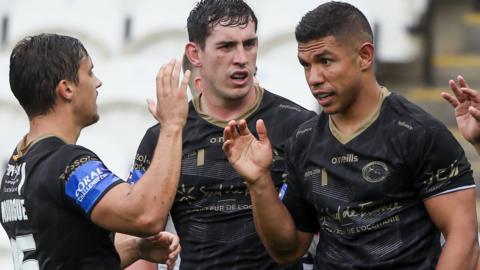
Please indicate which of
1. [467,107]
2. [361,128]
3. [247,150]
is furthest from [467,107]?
[247,150]

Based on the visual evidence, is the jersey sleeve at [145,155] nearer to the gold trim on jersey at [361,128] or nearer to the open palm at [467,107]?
the gold trim on jersey at [361,128]

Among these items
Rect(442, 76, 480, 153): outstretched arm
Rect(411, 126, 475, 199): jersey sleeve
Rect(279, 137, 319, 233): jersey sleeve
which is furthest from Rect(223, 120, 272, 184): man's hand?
Rect(442, 76, 480, 153): outstretched arm

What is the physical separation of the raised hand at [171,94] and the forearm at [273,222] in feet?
1.45

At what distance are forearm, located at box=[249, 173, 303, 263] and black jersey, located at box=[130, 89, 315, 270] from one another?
0.84 ft

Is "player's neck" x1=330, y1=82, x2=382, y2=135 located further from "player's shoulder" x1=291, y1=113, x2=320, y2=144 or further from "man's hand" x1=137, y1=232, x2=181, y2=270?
"man's hand" x1=137, y1=232, x2=181, y2=270

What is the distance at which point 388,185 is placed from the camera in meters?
3.94

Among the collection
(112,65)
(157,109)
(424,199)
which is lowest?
(112,65)

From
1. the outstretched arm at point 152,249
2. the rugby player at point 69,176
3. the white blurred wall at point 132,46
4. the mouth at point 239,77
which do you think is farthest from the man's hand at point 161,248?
the white blurred wall at point 132,46

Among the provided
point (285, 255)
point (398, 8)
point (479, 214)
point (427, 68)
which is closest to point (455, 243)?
point (285, 255)

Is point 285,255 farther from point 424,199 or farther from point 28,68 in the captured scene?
point 28,68

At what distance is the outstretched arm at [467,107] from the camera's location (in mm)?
4082

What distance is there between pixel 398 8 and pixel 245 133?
5327mm

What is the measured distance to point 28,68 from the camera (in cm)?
388

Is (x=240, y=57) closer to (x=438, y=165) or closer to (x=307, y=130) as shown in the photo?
(x=307, y=130)
